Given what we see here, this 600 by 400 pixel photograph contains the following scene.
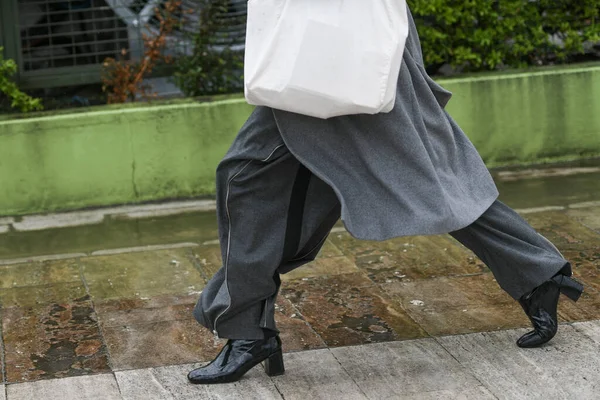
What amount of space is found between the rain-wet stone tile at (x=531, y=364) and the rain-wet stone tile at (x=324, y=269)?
1047mm

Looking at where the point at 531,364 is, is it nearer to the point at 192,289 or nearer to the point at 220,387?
the point at 220,387

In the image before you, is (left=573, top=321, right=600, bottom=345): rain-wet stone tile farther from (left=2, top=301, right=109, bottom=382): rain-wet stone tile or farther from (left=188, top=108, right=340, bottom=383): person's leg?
(left=2, top=301, right=109, bottom=382): rain-wet stone tile

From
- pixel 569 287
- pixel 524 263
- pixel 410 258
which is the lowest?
pixel 410 258

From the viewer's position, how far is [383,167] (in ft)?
12.7

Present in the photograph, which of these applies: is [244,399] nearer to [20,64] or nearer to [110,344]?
[110,344]

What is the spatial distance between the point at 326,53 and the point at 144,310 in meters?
1.87

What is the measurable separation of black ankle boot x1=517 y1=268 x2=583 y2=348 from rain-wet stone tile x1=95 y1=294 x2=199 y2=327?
150cm

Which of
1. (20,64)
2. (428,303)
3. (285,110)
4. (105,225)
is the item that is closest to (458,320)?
(428,303)

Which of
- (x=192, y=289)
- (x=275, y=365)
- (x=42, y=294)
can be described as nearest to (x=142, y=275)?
(x=192, y=289)

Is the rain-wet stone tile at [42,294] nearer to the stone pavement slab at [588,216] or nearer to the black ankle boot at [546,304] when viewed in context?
the black ankle boot at [546,304]

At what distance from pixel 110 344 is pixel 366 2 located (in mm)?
1866

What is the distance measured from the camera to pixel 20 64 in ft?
23.5

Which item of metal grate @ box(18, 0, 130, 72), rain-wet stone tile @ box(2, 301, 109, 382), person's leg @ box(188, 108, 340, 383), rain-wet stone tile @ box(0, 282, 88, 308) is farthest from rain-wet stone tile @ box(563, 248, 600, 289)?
metal grate @ box(18, 0, 130, 72)

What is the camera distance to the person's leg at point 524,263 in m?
4.16
